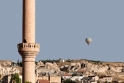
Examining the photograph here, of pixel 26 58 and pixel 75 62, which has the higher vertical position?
pixel 75 62

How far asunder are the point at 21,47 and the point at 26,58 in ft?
3.52

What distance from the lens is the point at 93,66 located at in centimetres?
17450

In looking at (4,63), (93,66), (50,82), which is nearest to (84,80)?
(50,82)

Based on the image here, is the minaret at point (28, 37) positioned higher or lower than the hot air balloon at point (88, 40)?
lower

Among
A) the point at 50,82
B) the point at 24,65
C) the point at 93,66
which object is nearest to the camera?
the point at 24,65

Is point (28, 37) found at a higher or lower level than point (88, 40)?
lower

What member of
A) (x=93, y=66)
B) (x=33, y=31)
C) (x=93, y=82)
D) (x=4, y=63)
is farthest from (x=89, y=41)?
(x=93, y=66)

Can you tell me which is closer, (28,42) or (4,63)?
(28,42)

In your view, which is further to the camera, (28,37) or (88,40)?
(88,40)

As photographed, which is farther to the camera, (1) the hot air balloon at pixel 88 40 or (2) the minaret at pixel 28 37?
(1) the hot air balloon at pixel 88 40

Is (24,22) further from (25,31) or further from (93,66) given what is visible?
(93,66)

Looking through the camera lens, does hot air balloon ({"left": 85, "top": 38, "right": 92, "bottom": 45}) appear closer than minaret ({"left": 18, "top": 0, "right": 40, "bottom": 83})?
No

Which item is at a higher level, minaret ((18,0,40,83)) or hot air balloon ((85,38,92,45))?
hot air balloon ((85,38,92,45))

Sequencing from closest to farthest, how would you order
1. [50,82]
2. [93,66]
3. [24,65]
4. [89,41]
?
[24,65]
[89,41]
[50,82]
[93,66]
